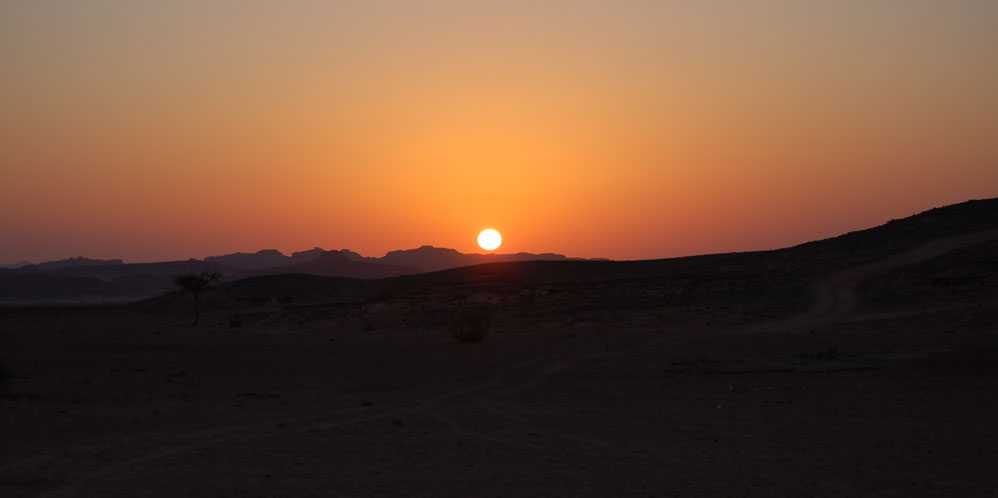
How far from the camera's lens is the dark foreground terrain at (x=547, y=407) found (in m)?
10.8

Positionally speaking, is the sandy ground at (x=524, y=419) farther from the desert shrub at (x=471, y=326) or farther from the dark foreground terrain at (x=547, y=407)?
the desert shrub at (x=471, y=326)

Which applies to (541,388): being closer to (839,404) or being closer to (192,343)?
(839,404)

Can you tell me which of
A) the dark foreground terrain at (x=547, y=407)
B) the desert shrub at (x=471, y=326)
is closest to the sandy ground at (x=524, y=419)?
the dark foreground terrain at (x=547, y=407)

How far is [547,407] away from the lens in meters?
16.7

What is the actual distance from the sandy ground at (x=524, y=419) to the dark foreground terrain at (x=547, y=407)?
6cm

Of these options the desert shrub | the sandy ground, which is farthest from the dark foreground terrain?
the desert shrub

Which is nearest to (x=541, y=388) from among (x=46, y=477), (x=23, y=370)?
(x=46, y=477)

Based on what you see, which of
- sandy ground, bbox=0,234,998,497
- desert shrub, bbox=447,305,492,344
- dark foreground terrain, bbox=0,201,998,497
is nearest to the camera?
sandy ground, bbox=0,234,998,497

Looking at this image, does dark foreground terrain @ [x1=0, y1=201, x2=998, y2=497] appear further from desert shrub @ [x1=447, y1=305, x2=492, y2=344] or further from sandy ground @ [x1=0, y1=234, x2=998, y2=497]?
desert shrub @ [x1=447, y1=305, x2=492, y2=344]

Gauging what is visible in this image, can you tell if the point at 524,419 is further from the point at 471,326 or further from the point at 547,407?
the point at 471,326

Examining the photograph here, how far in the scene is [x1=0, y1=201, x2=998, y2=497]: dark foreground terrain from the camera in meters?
10.8

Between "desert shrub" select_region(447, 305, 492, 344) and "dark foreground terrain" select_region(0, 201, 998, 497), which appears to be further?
"desert shrub" select_region(447, 305, 492, 344)

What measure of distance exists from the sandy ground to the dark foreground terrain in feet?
0.21

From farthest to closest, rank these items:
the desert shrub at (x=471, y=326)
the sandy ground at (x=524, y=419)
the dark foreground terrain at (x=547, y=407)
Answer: the desert shrub at (x=471, y=326) < the dark foreground terrain at (x=547, y=407) < the sandy ground at (x=524, y=419)
